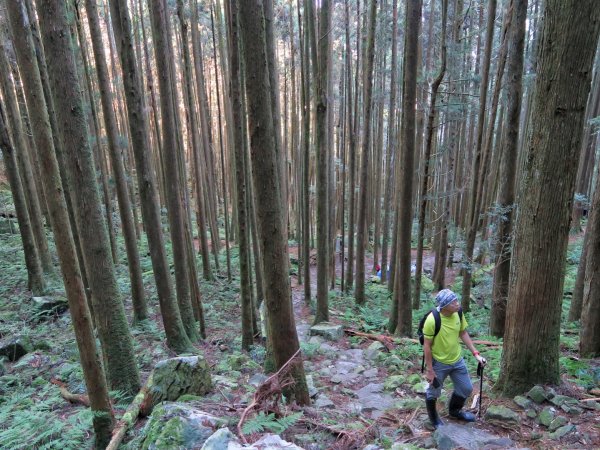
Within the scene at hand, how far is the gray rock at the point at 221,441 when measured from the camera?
235cm

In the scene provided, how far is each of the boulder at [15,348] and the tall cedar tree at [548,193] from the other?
7.51m

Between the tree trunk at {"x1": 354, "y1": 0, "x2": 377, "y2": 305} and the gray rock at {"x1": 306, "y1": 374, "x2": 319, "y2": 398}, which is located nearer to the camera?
the gray rock at {"x1": 306, "y1": 374, "x2": 319, "y2": 398}

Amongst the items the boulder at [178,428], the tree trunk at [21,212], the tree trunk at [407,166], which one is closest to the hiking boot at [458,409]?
the boulder at [178,428]

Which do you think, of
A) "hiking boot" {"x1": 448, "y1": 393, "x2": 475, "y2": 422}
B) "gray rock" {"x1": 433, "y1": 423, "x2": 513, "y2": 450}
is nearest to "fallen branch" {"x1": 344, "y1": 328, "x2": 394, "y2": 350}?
"hiking boot" {"x1": 448, "y1": 393, "x2": 475, "y2": 422}

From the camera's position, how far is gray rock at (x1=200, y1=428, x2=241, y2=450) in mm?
2346

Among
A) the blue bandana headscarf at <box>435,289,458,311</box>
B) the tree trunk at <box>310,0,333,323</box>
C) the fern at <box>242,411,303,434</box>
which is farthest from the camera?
the tree trunk at <box>310,0,333,323</box>

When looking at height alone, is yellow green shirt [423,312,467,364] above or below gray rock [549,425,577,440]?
above

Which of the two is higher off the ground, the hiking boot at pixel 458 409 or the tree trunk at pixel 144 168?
the tree trunk at pixel 144 168

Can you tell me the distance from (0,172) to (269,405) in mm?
24291

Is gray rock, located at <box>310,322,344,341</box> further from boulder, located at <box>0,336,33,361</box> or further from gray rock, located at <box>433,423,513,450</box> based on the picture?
boulder, located at <box>0,336,33,361</box>

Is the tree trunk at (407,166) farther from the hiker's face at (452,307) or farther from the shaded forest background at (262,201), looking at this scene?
the hiker's face at (452,307)

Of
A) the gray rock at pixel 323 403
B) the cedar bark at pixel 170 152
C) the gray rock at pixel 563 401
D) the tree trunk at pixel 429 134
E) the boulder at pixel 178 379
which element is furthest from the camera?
the tree trunk at pixel 429 134

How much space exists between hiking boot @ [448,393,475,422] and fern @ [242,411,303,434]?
6.94ft

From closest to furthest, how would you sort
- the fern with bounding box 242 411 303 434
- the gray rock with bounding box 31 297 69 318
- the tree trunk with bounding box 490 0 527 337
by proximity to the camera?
the fern with bounding box 242 411 303 434, the tree trunk with bounding box 490 0 527 337, the gray rock with bounding box 31 297 69 318
